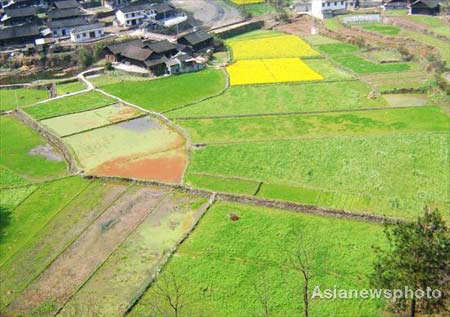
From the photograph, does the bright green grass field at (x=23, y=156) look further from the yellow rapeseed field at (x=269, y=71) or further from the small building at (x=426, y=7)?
the small building at (x=426, y=7)

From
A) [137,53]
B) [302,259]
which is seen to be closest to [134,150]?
[302,259]

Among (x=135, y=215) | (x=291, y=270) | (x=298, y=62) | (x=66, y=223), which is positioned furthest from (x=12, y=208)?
(x=298, y=62)

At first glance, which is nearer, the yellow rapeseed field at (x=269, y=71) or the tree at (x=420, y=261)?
the tree at (x=420, y=261)

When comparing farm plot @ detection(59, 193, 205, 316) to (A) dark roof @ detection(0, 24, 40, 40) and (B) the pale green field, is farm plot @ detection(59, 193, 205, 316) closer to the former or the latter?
(B) the pale green field

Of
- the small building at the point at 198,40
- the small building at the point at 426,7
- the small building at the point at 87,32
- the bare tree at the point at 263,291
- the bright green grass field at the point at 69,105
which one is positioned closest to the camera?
the bare tree at the point at 263,291

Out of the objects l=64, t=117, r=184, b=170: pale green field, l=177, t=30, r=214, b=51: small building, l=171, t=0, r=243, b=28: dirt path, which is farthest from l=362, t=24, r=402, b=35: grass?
l=64, t=117, r=184, b=170: pale green field

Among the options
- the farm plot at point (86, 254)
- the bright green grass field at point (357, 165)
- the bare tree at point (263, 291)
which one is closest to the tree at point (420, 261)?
the bare tree at point (263, 291)
